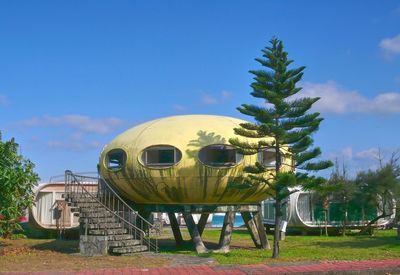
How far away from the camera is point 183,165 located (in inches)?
666

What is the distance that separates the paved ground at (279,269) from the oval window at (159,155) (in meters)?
4.27

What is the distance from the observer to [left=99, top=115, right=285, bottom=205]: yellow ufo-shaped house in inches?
669

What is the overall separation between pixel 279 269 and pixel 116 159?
8.32m

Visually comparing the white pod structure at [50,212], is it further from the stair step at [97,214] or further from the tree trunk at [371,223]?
the tree trunk at [371,223]

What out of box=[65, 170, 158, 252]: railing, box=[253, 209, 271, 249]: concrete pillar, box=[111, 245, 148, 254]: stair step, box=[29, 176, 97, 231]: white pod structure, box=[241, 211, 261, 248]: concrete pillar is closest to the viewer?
box=[111, 245, 148, 254]: stair step

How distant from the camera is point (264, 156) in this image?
63.7 ft

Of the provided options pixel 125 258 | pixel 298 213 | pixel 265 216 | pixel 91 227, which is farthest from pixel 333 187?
pixel 265 216

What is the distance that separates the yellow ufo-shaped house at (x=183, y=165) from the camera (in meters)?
17.0

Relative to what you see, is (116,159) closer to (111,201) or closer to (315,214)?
(111,201)

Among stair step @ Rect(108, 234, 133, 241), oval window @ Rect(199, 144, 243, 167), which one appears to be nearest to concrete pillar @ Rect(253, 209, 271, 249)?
oval window @ Rect(199, 144, 243, 167)

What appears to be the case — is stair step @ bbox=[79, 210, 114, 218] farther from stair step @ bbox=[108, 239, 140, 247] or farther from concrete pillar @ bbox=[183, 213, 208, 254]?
concrete pillar @ bbox=[183, 213, 208, 254]

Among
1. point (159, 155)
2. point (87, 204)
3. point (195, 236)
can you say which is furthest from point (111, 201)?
point (195, 236)

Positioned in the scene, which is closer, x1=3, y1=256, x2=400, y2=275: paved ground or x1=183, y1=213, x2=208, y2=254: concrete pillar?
x1=3, y1=256, x2=400, y2=275: paved ground

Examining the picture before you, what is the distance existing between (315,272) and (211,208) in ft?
20.5
